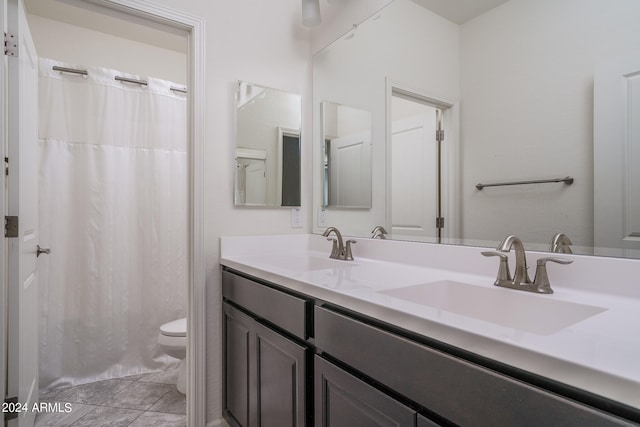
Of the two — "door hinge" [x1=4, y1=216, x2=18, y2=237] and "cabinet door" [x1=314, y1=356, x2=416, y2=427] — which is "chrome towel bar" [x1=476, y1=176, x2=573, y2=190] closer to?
"cabinet door" [x1=314, y1=356, x2=416, y2=427]

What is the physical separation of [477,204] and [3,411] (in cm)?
201

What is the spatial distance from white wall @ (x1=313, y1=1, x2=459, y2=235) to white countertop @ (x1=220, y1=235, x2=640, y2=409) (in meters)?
0.30

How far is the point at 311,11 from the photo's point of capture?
1.77m

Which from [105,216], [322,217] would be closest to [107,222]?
[105,216]

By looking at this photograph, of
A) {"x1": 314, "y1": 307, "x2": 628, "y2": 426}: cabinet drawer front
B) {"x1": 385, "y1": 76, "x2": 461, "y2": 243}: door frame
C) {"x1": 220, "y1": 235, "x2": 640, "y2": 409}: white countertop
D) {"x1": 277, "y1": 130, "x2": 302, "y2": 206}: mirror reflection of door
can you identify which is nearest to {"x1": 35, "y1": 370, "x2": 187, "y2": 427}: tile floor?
{"x1": 220, "y1": 235, "x2": 640, "y2": 409}: white countertop

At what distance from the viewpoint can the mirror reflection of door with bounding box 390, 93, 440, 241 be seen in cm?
139

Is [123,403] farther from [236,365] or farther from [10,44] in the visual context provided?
[10,44]

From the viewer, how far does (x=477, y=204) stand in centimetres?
122

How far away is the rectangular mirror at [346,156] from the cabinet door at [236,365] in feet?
2.68

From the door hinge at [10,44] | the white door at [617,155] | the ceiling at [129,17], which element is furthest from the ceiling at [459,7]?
the door hinge at [10,44]

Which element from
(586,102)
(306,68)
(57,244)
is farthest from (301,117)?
(57,244)

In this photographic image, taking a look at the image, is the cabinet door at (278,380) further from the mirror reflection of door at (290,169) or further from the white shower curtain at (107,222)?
the white shower curtain at (107,222)

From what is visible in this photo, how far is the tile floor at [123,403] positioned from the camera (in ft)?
5.74

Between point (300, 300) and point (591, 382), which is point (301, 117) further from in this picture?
point (591, 382)
